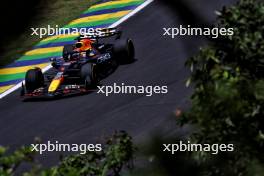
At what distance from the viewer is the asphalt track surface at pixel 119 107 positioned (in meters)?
12.2

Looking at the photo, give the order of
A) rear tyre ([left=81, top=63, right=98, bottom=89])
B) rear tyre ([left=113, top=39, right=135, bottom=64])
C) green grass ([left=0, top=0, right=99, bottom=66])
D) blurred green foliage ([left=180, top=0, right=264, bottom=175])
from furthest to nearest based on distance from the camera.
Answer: green grass ([left=0, top=0, right=99, bottom=66])
rear tyre ([left=113, top=39, right=135, bottom=64])
rear tyre ([left=81, top=63, right=98, bottom=89])
blurred green foliage ([left=180, top=0, right=264, bottom=175])

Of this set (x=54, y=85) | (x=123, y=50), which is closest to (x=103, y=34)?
(x=123, y=50)

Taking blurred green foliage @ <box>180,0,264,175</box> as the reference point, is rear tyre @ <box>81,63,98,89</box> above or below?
above

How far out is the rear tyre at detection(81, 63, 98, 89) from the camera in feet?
44.4

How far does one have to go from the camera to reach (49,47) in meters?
17.2

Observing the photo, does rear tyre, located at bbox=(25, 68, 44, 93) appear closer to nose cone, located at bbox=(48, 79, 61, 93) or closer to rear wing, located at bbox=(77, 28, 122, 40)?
nose cone, located at bbox=(48, 79, 61, 93)

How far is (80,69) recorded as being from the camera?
13789 mm

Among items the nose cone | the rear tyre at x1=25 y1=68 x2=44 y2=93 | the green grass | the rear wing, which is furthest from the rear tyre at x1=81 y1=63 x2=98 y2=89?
the green grass

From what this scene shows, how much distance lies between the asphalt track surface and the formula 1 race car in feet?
0.67

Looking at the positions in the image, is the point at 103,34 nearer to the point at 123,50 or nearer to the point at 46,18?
the point at 123,50

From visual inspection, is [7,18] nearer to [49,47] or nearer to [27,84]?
[49,47]

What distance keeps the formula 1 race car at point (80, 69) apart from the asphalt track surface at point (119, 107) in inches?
8.1

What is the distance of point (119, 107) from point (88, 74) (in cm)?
104

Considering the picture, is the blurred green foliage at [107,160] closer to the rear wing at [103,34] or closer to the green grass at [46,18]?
the rear wing at [103,34]
